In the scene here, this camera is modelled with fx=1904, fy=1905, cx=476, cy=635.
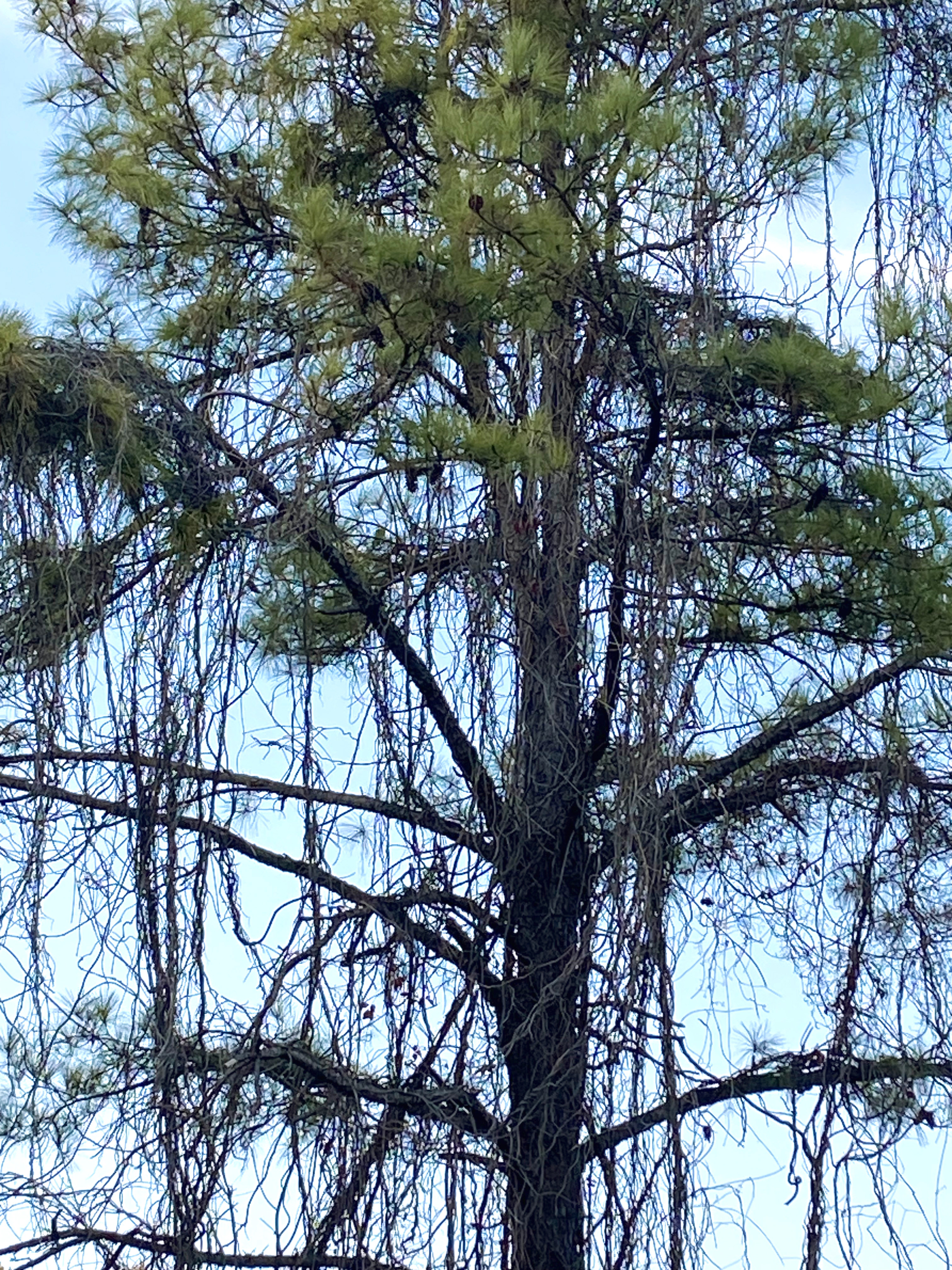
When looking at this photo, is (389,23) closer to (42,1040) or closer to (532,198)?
(532,198)

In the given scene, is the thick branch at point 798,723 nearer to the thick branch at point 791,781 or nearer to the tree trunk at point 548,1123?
the thick branch at point 791,781

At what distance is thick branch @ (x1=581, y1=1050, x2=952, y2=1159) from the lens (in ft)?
10.6

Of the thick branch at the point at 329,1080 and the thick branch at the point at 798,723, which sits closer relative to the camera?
the thick branch at the point at 329,1080

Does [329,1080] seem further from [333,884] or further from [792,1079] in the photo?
[792,1079]

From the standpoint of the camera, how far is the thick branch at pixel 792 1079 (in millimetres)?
3242

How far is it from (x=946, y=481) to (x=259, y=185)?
1.59 m

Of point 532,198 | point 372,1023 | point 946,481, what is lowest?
point 372,1023

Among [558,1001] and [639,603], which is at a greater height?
[639,603]

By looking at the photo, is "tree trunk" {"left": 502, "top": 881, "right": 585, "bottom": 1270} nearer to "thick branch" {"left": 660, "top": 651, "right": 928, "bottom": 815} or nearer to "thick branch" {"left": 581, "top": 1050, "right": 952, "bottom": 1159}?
"thick branch" {"left": 581, "top": 1050, "right": 952, "bottom": 1159}

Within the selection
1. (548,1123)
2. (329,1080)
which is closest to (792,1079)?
(548,1123)

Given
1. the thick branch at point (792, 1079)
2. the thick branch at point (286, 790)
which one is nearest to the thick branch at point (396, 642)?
the thick branch at point (286, 790)

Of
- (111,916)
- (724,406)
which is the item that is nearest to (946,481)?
(724,406)

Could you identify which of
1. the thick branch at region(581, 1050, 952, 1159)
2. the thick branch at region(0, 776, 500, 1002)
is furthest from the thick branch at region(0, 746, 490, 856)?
the thick branch at region(581, 1050, 952, 1159)

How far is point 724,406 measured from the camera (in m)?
3.73
